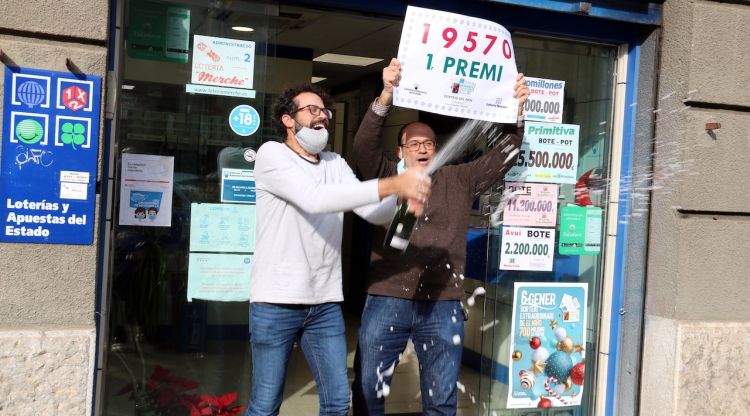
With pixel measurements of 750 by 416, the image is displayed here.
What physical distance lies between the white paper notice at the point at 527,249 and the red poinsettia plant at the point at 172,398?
6.14 feet

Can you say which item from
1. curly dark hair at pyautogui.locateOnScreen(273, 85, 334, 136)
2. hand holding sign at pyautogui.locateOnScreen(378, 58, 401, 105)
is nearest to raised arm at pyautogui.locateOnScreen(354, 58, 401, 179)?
hand holding sign at pyautogui.locateOnScreen(378, 58, 401, 105)

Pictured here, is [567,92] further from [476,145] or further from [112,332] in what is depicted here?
[112,332]

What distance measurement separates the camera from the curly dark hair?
3918mm

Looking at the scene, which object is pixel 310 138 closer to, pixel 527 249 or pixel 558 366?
pixel 527 249

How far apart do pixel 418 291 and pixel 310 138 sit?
3.37 ft

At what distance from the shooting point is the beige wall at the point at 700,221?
529cm

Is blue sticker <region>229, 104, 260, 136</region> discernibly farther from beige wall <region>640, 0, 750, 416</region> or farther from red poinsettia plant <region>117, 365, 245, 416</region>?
beige wall <region>640, 0, 750, 416</region>

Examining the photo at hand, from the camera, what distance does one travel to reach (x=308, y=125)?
12.6 feet

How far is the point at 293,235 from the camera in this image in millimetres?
3754

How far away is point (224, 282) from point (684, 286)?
282cm

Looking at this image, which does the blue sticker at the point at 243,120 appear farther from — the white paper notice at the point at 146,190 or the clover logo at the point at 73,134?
the clover logo at the point at 73,134

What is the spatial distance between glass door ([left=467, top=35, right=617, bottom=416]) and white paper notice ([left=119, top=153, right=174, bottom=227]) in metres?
1.98

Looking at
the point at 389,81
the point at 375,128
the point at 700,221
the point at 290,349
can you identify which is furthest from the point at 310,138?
the point at 700,221

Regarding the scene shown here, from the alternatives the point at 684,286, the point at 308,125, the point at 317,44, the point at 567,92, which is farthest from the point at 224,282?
the point at 317,44
